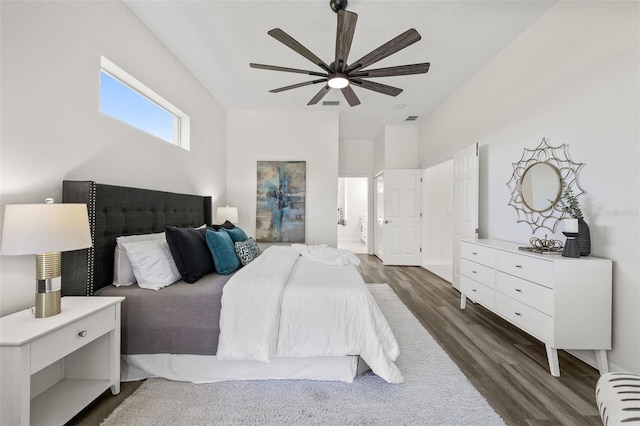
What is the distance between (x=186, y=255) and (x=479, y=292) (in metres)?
2.95

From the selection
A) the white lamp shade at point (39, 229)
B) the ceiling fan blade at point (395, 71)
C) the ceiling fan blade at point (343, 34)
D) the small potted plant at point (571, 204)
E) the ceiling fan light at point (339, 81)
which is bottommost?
the white lamp shade at point (39, 229)

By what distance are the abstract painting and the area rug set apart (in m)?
3.00

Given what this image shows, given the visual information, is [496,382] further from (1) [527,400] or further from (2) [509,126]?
(2) [509,126]

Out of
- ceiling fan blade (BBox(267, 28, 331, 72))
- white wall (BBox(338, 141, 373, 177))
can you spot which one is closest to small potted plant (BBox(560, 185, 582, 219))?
ceiling fan blade (BBox(267, 28, 331, 72))

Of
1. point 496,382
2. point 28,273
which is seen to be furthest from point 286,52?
point 496,382

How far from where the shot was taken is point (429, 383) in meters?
1.83

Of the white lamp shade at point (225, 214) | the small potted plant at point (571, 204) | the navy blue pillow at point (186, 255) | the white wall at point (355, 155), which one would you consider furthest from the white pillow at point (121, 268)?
the white wall at point (355, 155)

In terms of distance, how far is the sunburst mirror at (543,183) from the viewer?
2.27 meters

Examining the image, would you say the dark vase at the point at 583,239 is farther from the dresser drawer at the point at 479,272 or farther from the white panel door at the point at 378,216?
the white panel door at the point at 378,216

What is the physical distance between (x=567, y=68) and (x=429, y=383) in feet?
9.36

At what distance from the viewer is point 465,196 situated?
3578 mm

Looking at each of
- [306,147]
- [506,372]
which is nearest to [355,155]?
[306,147]

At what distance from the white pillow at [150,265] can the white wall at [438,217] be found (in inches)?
195

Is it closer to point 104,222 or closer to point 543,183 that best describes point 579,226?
point 543,183
